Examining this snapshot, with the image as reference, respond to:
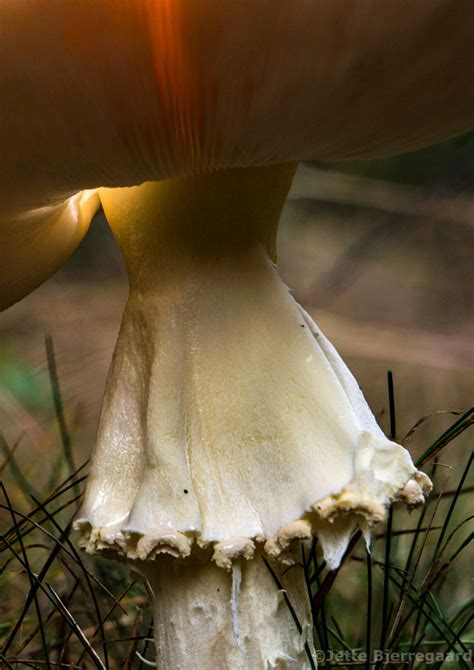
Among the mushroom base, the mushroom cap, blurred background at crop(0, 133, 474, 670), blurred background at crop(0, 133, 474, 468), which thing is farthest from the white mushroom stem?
blurred background at crop(0, 133, 474, 468)

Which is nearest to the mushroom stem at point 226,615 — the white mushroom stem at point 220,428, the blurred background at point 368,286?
the white mushroom stem at point 220,428

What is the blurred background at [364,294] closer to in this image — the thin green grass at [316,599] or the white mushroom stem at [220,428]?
the thin green grass at [316,599]

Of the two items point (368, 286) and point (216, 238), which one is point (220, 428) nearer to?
point (216, 238)

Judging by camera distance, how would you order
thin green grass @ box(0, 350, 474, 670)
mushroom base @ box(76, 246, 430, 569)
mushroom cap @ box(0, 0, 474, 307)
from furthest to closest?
thin green grass @ box(0, 350, 474, 670), mushroom base @ box(76, 246, 430, 569), mushroom cap @ box(0, 0, 474, 307)

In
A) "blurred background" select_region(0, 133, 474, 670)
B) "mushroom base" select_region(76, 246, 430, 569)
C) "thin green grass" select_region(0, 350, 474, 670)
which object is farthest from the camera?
"blurred background" select_region(0, 133, 474, 670)

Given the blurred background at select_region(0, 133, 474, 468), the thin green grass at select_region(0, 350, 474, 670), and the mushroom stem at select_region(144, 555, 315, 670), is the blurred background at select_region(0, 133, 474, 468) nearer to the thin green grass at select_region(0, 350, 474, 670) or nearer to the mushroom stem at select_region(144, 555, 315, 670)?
the thin green grass at select_region(0, 350, 474, 670)

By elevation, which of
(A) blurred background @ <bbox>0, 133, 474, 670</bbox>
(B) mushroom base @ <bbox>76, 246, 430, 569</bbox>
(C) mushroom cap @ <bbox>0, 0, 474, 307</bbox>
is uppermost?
(A) blurred background @ <bbox>0, 133, 474, 670</bbox>

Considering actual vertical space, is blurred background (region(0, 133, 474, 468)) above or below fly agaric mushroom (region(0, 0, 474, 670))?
above

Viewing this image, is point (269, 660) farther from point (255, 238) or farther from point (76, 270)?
point (76, 270)
